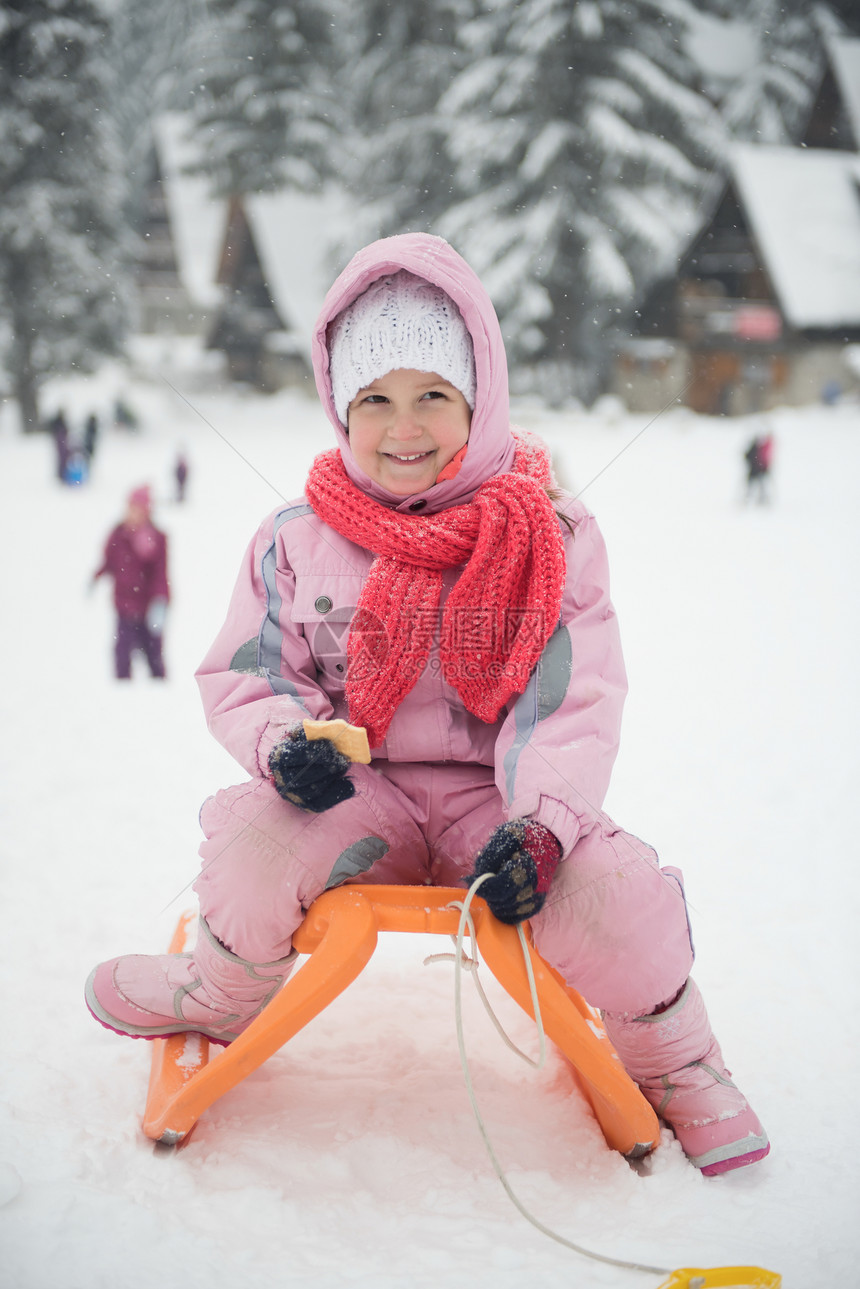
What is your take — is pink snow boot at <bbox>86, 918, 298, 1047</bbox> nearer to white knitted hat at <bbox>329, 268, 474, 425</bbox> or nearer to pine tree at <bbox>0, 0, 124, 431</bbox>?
white knitted hat at <bbox>329, 268, 474, 425</bbox>

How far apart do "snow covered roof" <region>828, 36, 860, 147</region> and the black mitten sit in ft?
14.1

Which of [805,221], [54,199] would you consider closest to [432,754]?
[805,221]

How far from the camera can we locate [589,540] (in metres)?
1.16

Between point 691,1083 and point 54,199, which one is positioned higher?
point 54,199

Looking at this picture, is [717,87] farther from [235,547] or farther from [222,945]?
[222,945]

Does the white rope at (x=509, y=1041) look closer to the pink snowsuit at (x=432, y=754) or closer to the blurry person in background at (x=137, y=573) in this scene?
the pink snowsuit at (x=432, y=754)

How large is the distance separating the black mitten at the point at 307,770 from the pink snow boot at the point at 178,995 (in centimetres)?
21

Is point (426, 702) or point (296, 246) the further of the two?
point (296, 246)

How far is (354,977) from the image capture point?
0.98 m

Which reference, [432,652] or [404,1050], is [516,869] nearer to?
[432,652]

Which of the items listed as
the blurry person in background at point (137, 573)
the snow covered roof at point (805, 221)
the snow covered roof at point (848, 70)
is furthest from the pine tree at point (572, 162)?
the blurry person in background at point (137, 573)

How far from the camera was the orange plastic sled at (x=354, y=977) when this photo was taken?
964 mm

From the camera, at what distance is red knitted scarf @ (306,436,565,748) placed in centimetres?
108

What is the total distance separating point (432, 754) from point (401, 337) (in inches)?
19.3
